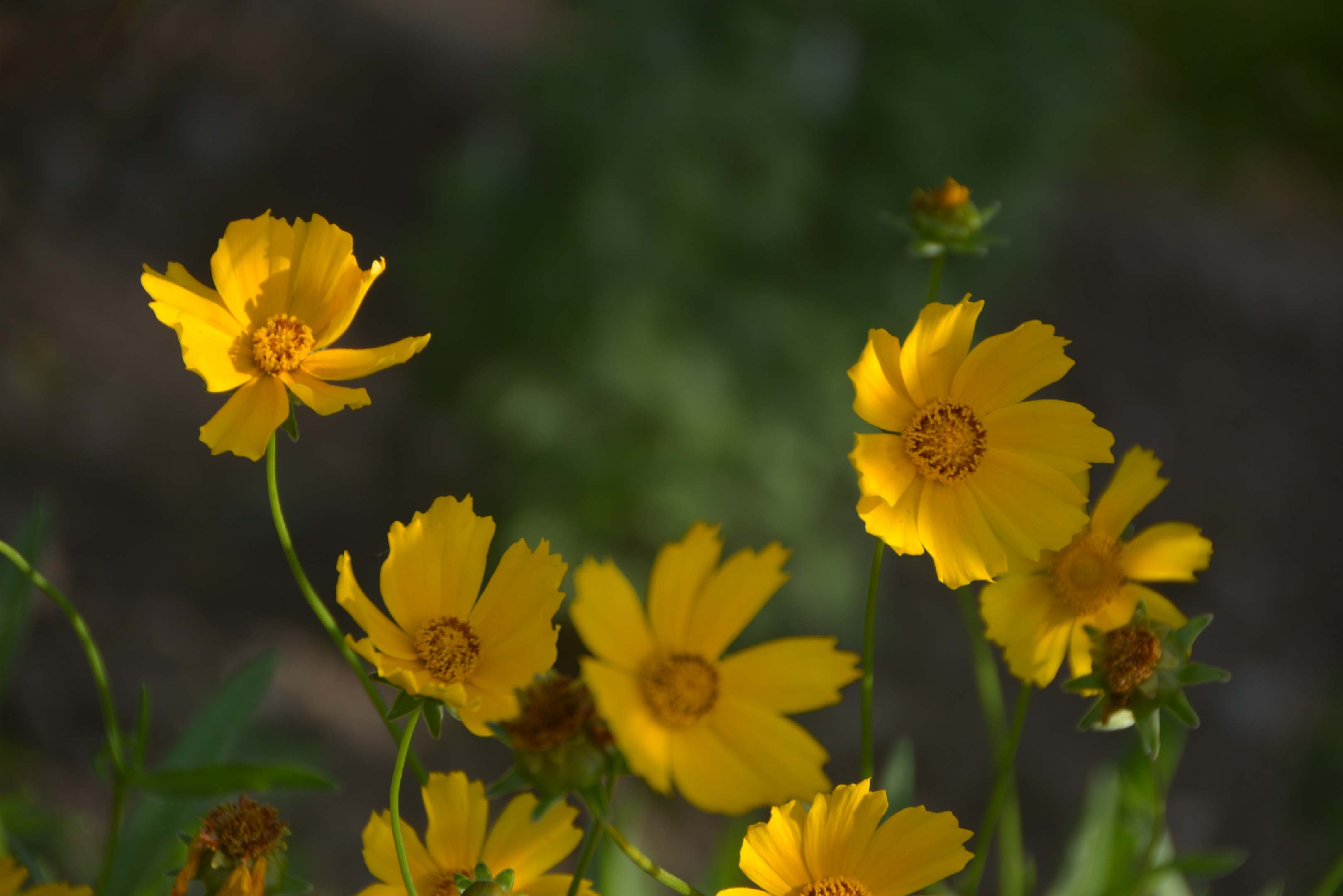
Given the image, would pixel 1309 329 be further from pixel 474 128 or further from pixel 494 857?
pixel 494 857

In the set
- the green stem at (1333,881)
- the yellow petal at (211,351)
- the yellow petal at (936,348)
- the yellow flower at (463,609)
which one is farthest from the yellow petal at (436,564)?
the green stem at (1333,881)

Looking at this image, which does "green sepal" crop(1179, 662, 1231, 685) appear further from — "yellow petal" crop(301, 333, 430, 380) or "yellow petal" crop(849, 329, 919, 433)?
"yellow petal" crop(301, 333, 430, 380)

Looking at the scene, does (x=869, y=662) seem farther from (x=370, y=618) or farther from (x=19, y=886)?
(x=19, y=886)

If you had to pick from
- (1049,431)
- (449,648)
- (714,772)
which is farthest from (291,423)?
(1049,431)

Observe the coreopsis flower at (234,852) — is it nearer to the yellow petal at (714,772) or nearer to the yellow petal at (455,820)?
the yellow petal at (455,820)

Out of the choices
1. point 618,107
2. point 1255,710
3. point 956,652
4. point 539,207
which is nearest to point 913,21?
point 618,107

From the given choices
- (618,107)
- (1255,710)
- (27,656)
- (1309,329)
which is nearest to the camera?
(27,656)
